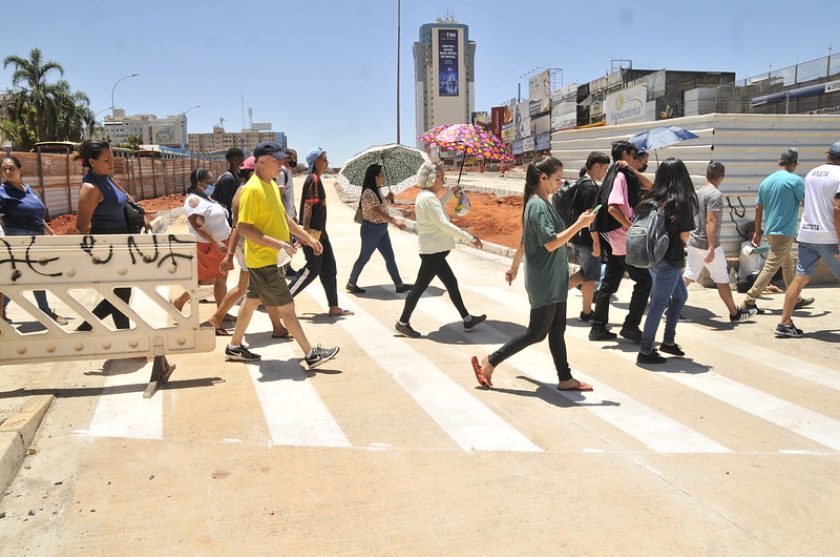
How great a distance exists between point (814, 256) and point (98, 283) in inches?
258

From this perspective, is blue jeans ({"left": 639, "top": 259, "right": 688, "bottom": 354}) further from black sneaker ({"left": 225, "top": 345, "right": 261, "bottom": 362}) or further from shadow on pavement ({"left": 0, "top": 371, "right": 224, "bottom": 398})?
shadow on pavement ({"left": 0, "top": 371, "right": 224, "bottom": 398})

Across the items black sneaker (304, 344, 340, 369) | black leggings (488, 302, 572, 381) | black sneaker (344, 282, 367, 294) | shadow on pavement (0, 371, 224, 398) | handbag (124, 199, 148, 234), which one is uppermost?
handbag (124, 199, 148, 234)

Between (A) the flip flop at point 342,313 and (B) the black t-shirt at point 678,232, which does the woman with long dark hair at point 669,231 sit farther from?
(A) the flip flop at point 342,313

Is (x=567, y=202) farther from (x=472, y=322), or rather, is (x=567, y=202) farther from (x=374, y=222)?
(x=374, y=222)

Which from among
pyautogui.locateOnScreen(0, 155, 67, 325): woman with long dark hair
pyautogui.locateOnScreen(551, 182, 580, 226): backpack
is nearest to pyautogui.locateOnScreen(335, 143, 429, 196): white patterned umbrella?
pyautogui.locateOnScreen(551, 182, 580, 226): backpack

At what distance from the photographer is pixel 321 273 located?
817 cm

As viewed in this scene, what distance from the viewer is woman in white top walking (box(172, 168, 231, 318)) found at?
285 inches

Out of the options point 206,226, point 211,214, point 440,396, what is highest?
point 211,214

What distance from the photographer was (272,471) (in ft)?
13.5

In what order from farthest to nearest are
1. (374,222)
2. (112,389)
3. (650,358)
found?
(374,222) → (650,358) → (112,389)

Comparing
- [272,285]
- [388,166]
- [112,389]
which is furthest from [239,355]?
[388,166]

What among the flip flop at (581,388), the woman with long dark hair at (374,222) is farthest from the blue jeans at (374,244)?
the flip flop at (581,388)

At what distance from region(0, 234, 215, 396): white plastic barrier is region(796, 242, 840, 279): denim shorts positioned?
18.5 feet

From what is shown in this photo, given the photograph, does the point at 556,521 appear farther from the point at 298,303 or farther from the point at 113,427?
the point at 298,303
